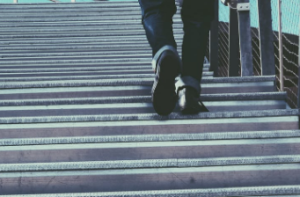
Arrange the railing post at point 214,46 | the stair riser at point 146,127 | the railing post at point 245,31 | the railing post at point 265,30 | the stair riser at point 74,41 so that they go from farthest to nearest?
the stair riser at point 74,41, the railing post at point 214,46, the railing post at point 245,31, the railing post at point 265,30, the stair riser at point 146,127

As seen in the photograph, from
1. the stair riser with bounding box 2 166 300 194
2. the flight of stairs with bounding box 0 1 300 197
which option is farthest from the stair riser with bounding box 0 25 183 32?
the stair riser with bounding box 2 166 300 194

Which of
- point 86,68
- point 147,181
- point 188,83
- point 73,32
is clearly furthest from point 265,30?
point 73,32

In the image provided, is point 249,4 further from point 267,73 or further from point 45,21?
point 45,21

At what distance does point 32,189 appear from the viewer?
1.28 meters

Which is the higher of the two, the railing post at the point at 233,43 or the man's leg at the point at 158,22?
the man's leg at the point at 158,22

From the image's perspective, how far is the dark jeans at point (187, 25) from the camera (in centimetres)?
152

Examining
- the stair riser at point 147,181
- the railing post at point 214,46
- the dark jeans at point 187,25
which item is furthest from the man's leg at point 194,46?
the railing post at point 214,46

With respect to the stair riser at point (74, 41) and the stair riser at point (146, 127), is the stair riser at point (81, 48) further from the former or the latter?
the stair riser at point (146, 127)

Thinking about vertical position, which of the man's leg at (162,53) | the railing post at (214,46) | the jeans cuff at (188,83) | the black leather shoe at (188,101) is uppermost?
the man's leg at (162,53)

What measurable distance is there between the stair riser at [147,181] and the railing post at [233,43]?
132 centimetres

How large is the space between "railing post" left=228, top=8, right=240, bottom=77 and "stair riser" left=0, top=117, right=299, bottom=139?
107 cm

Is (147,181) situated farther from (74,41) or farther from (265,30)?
(74,41)

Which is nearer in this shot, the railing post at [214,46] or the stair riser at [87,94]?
the stair riser at [87,94]

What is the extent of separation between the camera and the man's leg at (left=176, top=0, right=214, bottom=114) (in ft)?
4.93
